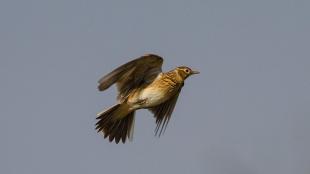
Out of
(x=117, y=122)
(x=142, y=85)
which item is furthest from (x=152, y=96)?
(x=117, y=122)

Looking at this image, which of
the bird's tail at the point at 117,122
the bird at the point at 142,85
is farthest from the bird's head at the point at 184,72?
the bird's tail at the point at 117,122

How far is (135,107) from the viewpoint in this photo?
550 inches

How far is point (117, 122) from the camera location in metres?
14.8

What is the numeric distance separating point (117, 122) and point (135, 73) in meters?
1.27

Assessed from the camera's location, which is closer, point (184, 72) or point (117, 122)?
point (184, 72)

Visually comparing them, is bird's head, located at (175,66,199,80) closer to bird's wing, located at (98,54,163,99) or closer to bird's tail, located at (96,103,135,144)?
bird's wing, located at (98,54,163,99)

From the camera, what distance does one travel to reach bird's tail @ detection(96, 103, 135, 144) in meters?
14.2

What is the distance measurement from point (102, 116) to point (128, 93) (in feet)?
2.41

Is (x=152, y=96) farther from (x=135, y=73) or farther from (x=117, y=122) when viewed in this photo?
(x=117, y=122)

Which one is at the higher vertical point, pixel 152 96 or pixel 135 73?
pixel 135 73

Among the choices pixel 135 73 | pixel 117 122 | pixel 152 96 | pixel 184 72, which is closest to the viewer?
pixel 152 96

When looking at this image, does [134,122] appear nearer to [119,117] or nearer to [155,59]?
[119,117]

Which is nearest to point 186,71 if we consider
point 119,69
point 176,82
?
point 176,82

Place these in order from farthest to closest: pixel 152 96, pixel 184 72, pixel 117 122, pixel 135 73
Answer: pixel 117 122
pixel 184 72
pixel 135 73
pixel 152 96
